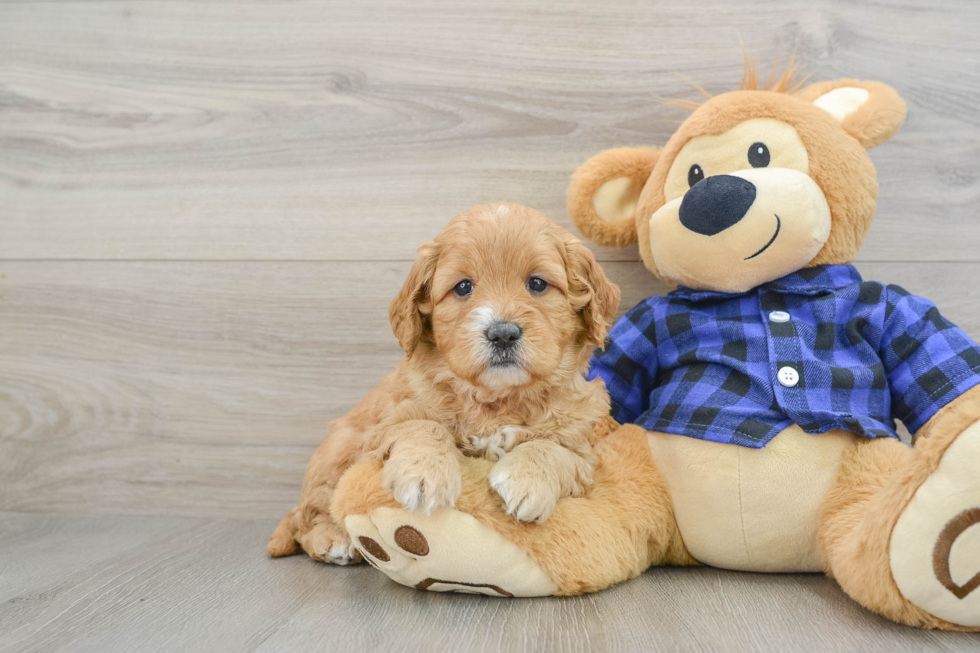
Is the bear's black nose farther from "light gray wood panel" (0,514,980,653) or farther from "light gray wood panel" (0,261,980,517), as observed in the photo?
"light gray wood panel" (0,261,980,517)

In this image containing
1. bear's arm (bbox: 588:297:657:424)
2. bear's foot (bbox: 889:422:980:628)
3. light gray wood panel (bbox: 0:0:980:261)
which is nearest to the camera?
bear's foot (bbox: 889:422:980:628)

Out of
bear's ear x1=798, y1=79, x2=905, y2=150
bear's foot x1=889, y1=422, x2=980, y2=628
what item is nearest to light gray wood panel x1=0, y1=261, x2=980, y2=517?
bear's ear x1=798, y1=79, x2=905, y2=150

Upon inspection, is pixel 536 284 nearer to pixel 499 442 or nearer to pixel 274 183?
pixel 499 442

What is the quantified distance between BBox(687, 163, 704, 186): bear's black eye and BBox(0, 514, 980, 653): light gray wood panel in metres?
0.83

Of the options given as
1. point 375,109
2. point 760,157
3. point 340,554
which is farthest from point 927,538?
point 375,109

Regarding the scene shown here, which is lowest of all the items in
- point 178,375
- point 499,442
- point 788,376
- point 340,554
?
point 340,554

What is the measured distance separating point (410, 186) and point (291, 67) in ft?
1.58

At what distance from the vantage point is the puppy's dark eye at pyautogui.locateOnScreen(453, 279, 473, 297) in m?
1.22

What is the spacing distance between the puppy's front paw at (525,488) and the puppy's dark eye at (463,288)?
1.06ft

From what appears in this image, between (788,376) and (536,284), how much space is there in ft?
1.74

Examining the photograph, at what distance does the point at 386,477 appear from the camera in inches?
43.3

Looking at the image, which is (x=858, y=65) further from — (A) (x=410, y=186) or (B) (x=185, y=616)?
(B) (x=185, y=616)

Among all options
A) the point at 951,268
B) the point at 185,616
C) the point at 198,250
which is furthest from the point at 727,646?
the point at 198,250

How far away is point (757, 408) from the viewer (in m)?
1.26
